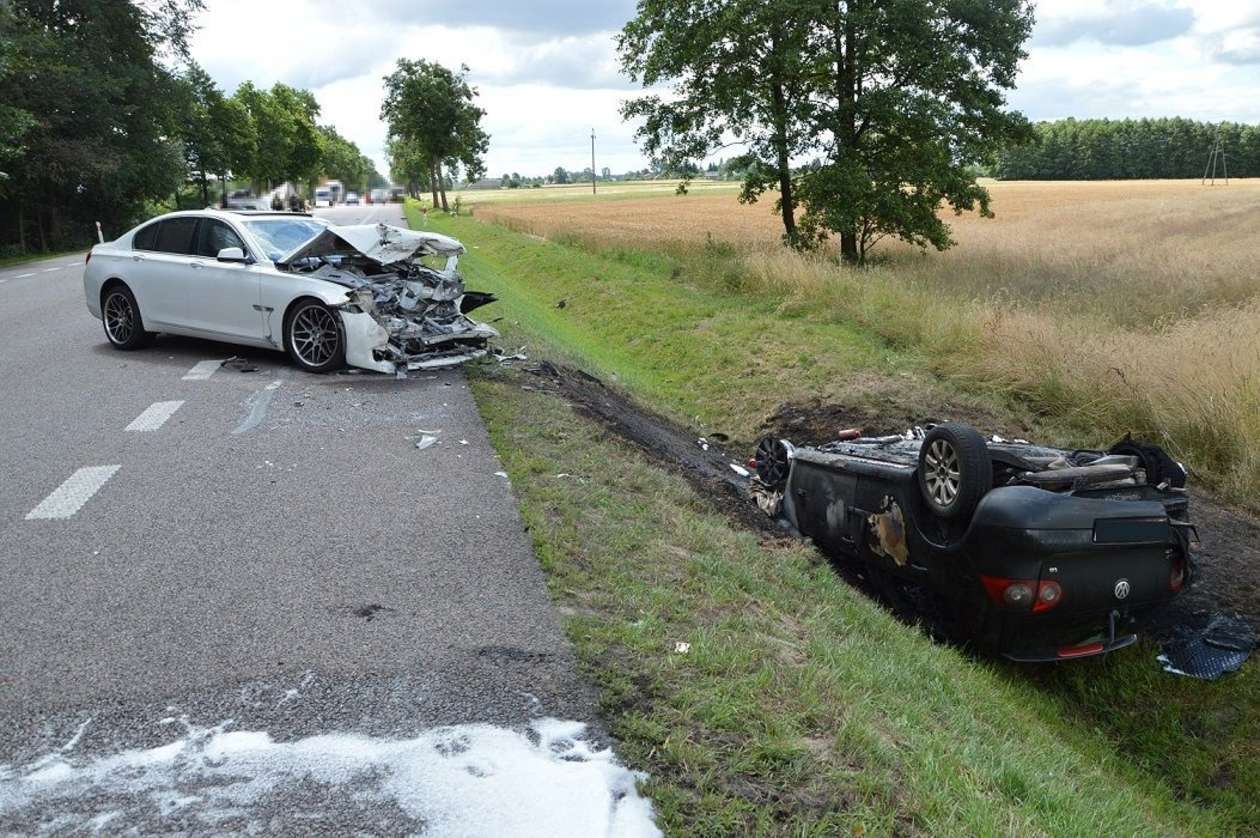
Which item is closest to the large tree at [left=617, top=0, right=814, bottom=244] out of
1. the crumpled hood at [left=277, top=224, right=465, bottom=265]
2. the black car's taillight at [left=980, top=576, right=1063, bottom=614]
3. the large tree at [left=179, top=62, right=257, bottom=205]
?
the crumpled hood at [left=277, top=224, right=465, bottom=265]

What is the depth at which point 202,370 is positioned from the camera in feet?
33.7

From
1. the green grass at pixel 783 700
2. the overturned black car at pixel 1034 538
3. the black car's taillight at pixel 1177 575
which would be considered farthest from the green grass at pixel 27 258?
the black car's taillight at pixel 1177 575

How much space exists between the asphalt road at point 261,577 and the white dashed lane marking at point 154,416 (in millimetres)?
42

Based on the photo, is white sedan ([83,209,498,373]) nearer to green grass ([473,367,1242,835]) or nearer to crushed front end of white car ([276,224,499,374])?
crushed front end of white car ([276,224,499,374])

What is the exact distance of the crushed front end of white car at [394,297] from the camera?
9.91m

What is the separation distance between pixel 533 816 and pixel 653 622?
1537 millimetres

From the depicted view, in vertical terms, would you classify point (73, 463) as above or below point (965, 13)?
below

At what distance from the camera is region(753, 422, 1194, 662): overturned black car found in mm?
5418

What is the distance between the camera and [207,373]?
10109 millimetres

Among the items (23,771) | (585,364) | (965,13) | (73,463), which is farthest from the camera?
(965,13)

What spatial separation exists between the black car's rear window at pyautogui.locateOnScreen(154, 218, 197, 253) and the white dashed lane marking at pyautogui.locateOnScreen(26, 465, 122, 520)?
15.5ft

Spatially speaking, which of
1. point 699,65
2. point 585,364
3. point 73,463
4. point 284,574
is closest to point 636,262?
point 699,65

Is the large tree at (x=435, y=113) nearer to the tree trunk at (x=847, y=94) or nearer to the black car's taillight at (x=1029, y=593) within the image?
the tree trunk at (x=847, y=94)

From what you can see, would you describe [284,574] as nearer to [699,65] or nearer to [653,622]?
[653,622]
